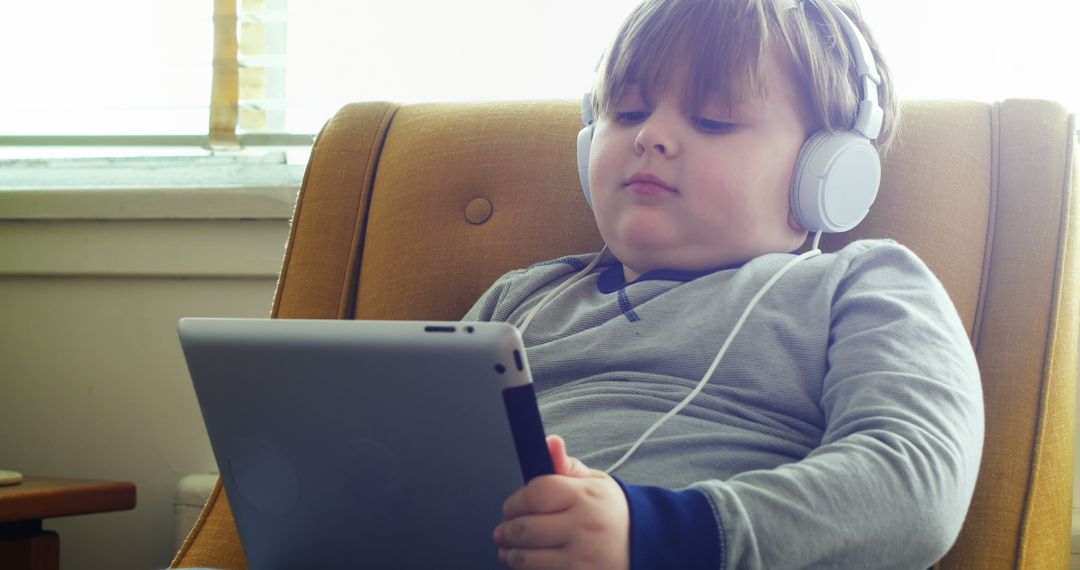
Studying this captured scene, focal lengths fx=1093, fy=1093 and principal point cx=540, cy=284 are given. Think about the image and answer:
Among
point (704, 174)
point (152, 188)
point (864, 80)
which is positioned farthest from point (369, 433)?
point (152, 188)

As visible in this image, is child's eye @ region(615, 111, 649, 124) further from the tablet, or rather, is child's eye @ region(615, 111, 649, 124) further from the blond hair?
the tablet

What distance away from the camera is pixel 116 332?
1.67 meters

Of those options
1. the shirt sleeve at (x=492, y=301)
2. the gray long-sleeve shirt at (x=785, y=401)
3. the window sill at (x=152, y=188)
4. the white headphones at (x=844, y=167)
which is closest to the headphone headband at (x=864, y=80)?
the white headphones at (x=844, y=167)

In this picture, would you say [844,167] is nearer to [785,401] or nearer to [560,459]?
[785,401]

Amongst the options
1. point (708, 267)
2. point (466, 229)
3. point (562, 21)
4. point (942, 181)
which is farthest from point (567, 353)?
point (562, 21)

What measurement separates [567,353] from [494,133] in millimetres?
369

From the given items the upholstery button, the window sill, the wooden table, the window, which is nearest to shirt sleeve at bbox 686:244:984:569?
the upholstery button

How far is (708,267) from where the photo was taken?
97 cm

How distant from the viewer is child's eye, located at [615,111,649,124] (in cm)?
98

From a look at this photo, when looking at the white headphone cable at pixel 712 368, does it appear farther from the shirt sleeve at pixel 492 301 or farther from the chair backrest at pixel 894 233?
the shirt sleeve at pixel 492 301

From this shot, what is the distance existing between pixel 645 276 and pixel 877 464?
14.0 inches

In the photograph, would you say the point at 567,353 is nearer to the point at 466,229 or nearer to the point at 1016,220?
the point at 466,229

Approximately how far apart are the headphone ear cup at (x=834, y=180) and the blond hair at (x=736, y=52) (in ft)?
0.10

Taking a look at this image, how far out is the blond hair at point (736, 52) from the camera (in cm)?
92
